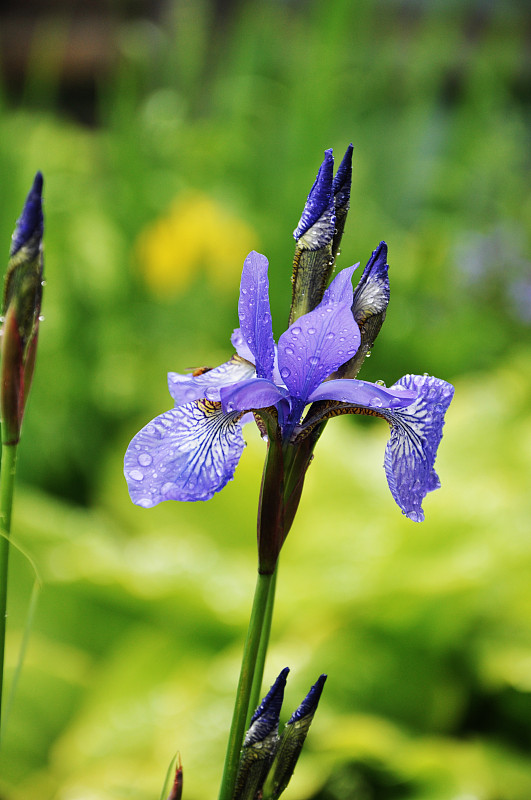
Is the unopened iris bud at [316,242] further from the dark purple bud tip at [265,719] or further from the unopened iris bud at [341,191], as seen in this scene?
the dark purple bud tip at [265,719]

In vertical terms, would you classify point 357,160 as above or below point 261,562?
above

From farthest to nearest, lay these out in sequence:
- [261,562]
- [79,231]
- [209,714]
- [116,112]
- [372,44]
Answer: [372,44], [79,231], [116,112], [209,714], [261,562]

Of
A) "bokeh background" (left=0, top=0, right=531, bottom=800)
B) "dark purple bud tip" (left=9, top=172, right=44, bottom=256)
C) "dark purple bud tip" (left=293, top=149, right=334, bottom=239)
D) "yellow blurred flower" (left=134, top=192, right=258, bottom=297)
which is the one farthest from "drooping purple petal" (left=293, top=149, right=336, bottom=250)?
"yellow blurred flower" (left=134, top=192, right=258, bottom=297)

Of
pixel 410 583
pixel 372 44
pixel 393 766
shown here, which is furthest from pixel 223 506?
pixel 372 44

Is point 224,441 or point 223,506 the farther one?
point 223,506

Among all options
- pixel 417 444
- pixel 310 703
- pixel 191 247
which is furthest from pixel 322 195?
pixel 191 247

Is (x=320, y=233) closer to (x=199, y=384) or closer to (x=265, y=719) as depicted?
(x=199, y=384)

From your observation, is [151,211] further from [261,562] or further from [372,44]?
[261,562]
